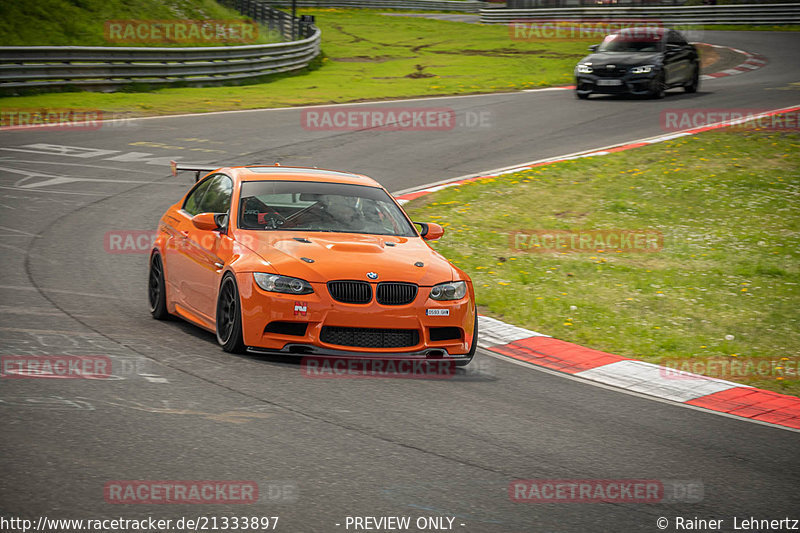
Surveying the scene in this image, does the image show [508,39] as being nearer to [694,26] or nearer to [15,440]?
[694,26]

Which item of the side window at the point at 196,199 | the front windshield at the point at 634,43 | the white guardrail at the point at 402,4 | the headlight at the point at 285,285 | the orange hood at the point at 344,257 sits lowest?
the headlight at the point at 285,285

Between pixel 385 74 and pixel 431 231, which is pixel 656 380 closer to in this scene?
pixel 431 231

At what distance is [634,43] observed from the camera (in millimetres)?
25250

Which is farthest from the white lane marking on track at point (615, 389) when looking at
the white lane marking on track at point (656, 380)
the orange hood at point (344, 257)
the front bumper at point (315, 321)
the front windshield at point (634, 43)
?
the front windshield at point (634, 43)

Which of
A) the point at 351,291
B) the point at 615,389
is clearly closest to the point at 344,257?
the point at 351,291

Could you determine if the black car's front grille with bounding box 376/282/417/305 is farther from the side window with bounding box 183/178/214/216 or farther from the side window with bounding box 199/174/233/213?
the side window with bounding box 183/178/214/216

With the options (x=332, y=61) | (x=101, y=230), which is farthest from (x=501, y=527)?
(x=332, y=61)

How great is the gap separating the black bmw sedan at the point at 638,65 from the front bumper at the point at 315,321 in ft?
60.9

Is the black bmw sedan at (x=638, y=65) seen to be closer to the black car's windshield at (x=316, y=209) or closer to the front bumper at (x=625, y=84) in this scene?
the front bumper at (x=625, y=84)

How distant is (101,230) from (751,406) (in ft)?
28.4

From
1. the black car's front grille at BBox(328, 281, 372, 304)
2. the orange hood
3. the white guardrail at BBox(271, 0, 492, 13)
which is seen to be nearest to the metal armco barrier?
the orange hood

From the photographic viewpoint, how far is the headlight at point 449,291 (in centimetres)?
761

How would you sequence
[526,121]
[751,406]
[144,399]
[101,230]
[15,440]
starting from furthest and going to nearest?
[526,121] < [101,230] < [751,406] < [144,399] < [15,440]

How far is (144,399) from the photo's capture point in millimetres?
6215
